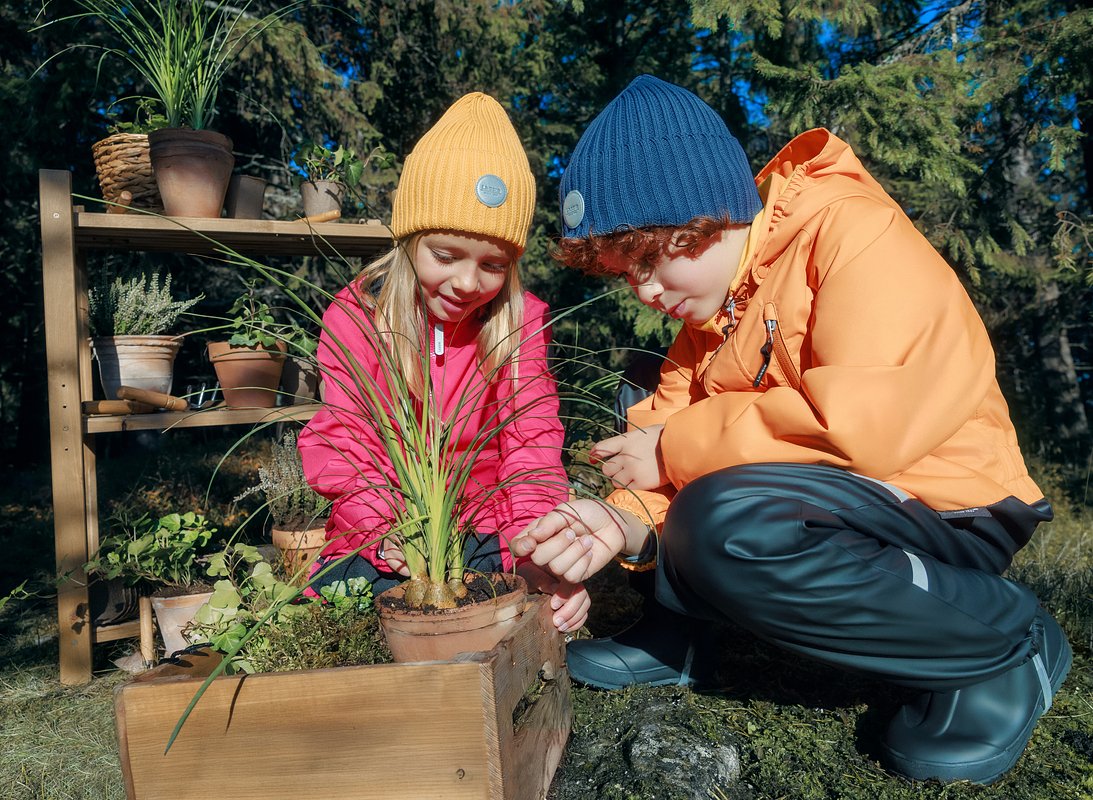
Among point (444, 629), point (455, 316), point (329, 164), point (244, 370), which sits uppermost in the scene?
point (329, 164)

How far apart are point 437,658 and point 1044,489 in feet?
14.8

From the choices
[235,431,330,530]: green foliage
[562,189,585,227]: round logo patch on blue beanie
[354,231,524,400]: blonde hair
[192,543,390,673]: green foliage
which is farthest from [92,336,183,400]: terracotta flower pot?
[562,189,585,227]: round logo patch on blue beanie

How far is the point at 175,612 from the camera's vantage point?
2217mm

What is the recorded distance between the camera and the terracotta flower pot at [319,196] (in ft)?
9.07

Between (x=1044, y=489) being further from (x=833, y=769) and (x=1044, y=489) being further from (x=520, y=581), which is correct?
(x=520, y=581)

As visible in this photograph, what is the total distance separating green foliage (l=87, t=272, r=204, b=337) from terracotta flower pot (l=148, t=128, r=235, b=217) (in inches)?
10.2

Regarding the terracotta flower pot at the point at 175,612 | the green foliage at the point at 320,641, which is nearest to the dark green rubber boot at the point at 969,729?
the green foliage at the point at 320,641

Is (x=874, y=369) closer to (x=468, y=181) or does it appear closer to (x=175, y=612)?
(x=468, y=181)

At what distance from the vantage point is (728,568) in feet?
4.55

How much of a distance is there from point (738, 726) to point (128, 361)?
211 cm

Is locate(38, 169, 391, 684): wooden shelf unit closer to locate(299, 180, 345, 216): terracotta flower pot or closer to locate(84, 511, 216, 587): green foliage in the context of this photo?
locate(84, 511, 216, 587): green foliage

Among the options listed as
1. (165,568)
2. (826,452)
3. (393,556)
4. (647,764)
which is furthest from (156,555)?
(826,452)

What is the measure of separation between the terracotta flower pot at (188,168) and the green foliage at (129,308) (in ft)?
0.85

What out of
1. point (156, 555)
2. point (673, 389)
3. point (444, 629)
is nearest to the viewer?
point (444, 629)
